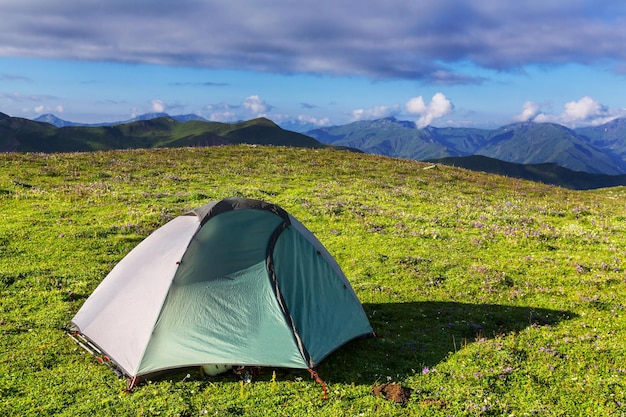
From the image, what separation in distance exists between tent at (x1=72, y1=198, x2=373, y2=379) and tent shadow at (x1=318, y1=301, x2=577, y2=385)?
54 centimetres

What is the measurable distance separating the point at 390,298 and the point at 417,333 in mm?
2743

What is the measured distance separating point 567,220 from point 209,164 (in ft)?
104

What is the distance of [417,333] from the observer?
39.8 ft

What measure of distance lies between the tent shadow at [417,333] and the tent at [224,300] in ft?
1.76

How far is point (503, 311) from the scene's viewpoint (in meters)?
13.5

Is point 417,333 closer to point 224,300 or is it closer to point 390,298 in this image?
point 390,298

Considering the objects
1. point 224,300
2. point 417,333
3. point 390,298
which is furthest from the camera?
Result: point 390,298

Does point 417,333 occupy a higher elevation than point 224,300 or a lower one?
lower

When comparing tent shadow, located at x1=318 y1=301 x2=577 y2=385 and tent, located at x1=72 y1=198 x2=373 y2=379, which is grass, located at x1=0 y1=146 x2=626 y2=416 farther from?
tent, located at x1=72 y1=198 x2=373 y2=379

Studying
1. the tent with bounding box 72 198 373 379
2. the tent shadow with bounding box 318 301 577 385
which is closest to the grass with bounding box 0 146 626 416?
the tent shadow with bounding box 318 301 577 385

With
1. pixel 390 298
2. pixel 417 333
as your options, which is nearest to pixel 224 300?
pixel 417 333

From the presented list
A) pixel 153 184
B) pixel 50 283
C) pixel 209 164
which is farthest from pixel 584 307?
pixel 209 164

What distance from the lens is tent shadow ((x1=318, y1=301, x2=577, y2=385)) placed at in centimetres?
1016

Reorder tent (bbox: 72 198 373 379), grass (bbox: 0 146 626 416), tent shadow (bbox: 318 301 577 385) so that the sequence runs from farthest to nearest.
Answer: tent shadow (bbox: 318 301 577 385) < tent (bbox: 72 198 373 379) < grass (bbox: 0 146 626 416)
